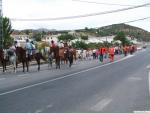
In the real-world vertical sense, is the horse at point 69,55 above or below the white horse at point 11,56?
below

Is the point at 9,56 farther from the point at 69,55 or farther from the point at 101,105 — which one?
the point at 101,105

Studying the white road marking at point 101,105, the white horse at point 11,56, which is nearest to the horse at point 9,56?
the white horse at point 11,56

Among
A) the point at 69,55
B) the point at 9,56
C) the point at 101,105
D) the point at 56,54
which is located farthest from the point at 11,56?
the point at 101,105

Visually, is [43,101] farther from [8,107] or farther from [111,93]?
[111,93]

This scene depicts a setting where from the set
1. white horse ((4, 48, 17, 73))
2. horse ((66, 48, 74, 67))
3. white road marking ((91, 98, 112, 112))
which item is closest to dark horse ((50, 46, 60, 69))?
horse ((66, 48, 74, 67))

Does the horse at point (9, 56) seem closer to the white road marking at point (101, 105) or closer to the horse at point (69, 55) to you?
the horse at point (69, 55)

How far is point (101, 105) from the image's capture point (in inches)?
461

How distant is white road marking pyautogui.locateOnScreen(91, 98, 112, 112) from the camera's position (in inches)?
432

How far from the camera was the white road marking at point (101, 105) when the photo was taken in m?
11.0

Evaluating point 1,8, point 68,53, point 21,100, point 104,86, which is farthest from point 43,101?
point 1,8

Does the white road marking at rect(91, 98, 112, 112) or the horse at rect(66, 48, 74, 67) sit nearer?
the white road marking at rect(91, 98, 112, 112)

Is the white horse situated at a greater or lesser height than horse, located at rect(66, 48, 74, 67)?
greater

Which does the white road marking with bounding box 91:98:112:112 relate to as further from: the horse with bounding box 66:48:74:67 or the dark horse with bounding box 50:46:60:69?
the horse with bounding box 66:48:74:67

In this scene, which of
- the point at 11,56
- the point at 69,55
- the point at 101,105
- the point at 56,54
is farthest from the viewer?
the point at 69,55
